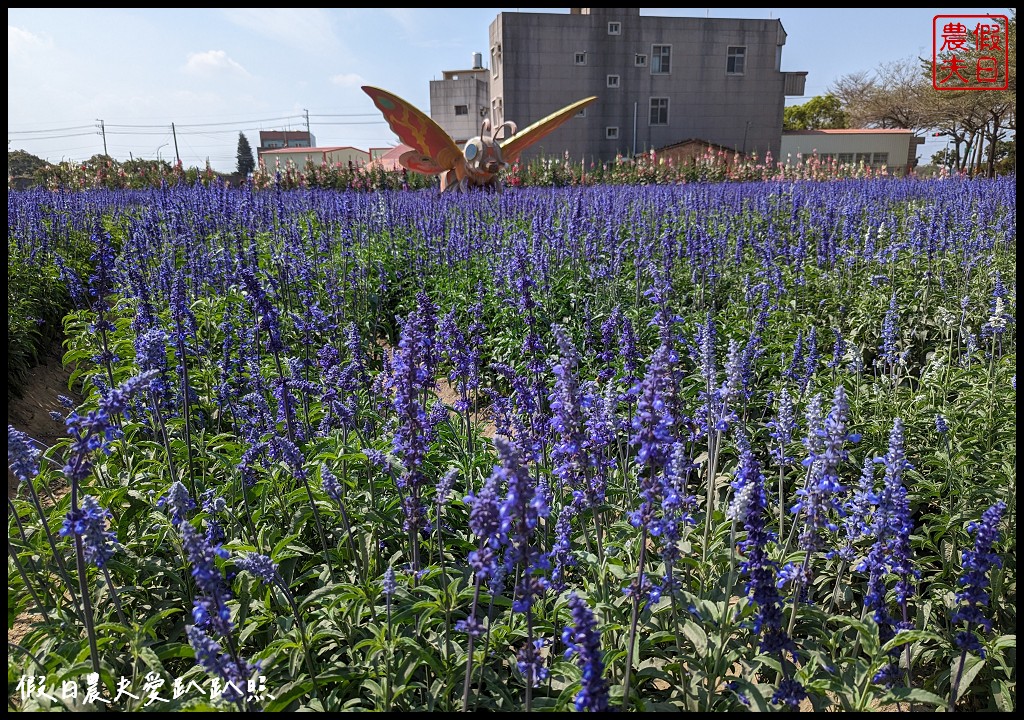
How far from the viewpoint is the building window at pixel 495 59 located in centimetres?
4600

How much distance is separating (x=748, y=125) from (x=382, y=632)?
5410 centimetres

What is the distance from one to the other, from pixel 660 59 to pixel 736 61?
6.18 m

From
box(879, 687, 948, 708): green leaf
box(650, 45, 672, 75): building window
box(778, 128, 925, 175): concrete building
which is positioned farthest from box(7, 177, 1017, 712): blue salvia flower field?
box(778, 128, 925, 175): concrete building

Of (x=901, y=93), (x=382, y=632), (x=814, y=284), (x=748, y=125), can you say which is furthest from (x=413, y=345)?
(x=901, y=93)

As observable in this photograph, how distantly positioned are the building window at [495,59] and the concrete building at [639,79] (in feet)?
0.25

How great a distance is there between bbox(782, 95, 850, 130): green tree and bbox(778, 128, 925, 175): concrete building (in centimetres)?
1453

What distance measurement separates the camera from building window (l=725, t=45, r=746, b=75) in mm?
47562

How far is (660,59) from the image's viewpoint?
4772cm

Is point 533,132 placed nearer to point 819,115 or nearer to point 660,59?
point 660,59

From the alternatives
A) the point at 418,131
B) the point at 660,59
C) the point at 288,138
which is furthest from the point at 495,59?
the point at 288,138

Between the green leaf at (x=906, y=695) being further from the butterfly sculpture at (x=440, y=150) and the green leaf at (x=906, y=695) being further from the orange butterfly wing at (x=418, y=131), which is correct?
the orange butterfly wing at (x=418, y=131)

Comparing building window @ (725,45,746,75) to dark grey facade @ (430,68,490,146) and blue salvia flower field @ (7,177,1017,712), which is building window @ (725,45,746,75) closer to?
dark grey facade @ (430,68,490,146)

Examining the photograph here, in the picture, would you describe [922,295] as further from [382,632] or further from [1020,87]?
[382,632]

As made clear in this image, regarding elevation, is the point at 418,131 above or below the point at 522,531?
above
